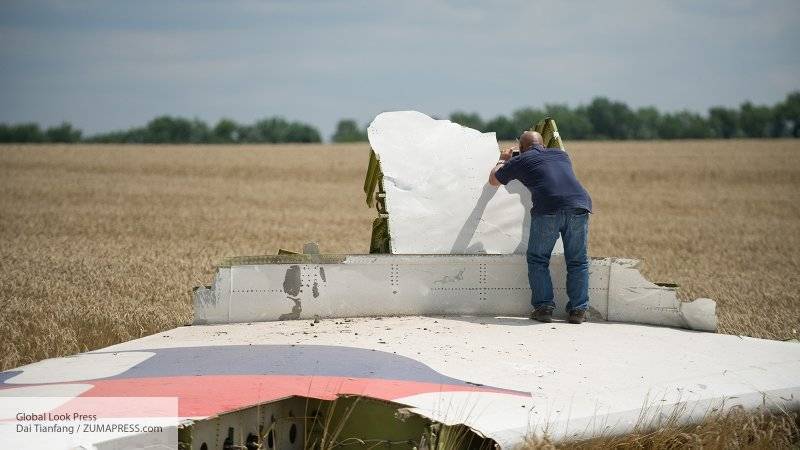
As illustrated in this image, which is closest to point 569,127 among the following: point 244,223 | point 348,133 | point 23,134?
point 348,133

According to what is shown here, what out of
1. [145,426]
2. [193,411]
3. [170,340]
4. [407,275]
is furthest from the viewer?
[407,275]

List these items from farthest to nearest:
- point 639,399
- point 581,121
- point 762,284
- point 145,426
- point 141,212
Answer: point 581,121 < point 141,212 < point 762,284 < point 639,399 < point 145,426

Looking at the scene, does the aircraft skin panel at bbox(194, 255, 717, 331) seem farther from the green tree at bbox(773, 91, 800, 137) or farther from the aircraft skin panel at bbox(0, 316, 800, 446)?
the green tree at bbox(773, 91, 800, 137)

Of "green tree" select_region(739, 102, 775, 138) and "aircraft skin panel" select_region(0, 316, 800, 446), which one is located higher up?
"green tree" select_region(739, 102, 775, 138)

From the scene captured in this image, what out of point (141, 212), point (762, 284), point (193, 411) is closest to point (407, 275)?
point (193, 411)

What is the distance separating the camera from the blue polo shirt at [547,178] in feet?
27.3

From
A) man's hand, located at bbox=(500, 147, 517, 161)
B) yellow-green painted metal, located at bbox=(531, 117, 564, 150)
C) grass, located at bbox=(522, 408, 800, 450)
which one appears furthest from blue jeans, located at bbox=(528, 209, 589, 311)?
grass, located at bbox=(522, 408, 800, 450)

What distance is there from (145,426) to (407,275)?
4.01m

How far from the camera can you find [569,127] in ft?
229

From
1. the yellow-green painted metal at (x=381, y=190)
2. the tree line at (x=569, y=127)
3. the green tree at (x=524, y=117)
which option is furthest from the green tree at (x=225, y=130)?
the yellow-green painted metal at (x=381, y=190)

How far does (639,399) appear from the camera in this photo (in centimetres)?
595

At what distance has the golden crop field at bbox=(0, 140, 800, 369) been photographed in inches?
384

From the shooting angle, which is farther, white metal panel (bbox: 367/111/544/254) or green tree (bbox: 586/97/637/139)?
green tree (bbox: 586/97/637/139)

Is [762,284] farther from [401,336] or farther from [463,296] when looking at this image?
[401,336]
